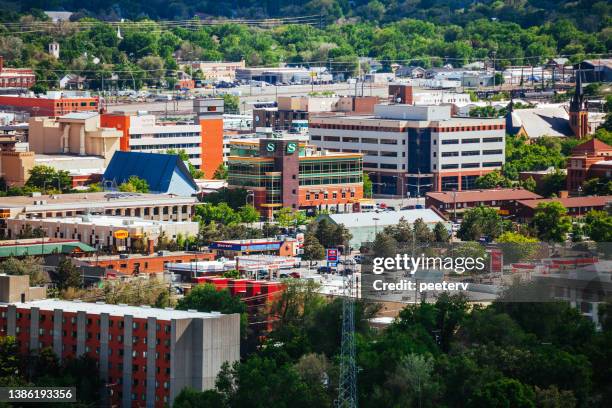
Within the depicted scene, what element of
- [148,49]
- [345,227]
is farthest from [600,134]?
[148,49]

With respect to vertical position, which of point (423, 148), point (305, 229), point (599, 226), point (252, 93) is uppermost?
point (423, 148)

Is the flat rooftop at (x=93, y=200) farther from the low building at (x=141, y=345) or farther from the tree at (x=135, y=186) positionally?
the low building at (x=141, y=345)

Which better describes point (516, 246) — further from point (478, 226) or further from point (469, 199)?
point (469, 199)

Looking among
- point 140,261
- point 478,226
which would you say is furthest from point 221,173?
point 140,261

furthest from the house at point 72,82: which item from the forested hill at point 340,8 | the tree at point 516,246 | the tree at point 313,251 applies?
the tree at point 313,251

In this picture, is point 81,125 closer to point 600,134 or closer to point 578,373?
point 600,134

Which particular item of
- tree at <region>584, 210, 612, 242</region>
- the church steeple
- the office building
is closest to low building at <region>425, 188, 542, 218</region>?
the office building

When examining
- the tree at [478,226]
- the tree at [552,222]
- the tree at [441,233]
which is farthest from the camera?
the tree at [552,222]

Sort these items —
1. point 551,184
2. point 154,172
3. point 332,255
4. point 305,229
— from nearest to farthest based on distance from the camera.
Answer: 1. point 332,255
2. point 305,229
3. point 154,172
4. point 551,184
